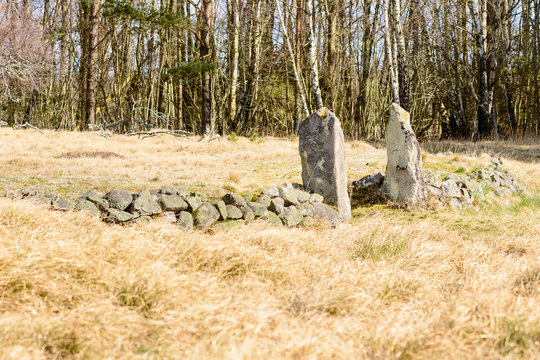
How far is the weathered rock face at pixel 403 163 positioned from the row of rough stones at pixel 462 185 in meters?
0.43

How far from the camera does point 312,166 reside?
692 centimetres

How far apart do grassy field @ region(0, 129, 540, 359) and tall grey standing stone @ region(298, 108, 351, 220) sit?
151 cm

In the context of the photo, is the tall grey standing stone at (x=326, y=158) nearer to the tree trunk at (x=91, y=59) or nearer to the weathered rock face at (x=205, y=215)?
the weathered rock face at (x=205, y=215)

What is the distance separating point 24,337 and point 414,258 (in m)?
3.21

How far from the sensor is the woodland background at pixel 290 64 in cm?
1611

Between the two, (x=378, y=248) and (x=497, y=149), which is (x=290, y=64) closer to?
(x=497, y=149)

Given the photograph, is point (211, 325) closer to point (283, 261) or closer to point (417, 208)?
point (283, 261)

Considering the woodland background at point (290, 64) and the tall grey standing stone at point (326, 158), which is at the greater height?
the woodland background at point (290, 64)

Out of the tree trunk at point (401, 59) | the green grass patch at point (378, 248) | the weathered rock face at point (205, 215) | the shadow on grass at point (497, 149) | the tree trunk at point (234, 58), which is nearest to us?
the green grass patch at point (378, 248)

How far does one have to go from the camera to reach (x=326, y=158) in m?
6.75

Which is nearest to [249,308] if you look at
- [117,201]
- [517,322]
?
[517,322]

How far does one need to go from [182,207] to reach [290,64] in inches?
596

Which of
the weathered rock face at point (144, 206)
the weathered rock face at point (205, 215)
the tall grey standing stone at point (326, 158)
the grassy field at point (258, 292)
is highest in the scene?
the tall grey standing stone at point (326, 158)

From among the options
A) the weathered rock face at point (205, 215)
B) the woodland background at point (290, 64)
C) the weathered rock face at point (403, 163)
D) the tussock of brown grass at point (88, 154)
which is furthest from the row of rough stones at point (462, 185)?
the woodland background at point (290, 64)
